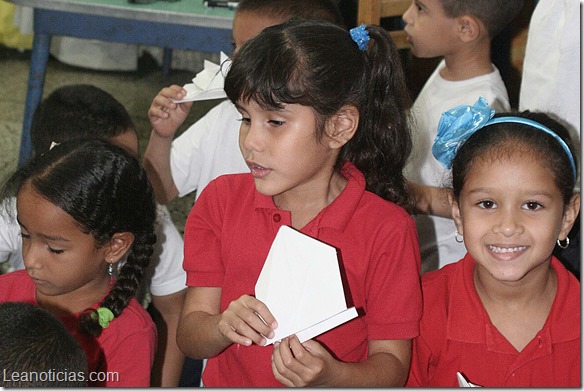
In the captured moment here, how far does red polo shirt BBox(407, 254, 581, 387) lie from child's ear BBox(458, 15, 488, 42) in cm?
96

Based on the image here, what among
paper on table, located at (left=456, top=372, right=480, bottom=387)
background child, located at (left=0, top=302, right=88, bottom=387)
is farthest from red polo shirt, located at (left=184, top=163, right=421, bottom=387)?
background child, located at (left=0, top=302, right=88, bottom=387)

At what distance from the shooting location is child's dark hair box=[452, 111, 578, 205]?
166cm

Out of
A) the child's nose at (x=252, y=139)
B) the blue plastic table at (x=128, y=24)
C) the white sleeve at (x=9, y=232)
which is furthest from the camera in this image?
the blue plastic table at (x=128, y=24)

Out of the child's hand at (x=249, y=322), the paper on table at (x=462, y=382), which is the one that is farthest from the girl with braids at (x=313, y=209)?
the paper on table at (x=462, y=382)

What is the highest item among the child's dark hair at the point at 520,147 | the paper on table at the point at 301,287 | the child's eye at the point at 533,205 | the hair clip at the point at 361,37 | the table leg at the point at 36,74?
the hair clip at the point at 361,37

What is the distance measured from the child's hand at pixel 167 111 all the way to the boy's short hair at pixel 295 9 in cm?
30

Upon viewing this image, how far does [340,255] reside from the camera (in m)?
1.61

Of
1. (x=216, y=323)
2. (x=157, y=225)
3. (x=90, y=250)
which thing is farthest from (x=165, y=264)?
(x=216, y=323)

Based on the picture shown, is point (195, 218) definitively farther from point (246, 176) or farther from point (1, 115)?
point (1, 115)

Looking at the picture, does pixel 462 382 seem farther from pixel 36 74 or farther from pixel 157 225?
pixel 36 74

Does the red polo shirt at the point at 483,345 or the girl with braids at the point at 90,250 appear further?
the girl with braids at the point at 90,250

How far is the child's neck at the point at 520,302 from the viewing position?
1.65m

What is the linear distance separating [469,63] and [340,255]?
1.10m

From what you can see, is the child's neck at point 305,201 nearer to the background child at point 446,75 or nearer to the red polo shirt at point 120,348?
the red polo shirt at point 120,348
